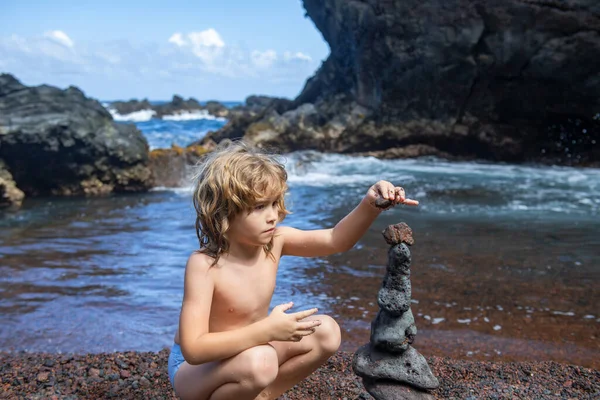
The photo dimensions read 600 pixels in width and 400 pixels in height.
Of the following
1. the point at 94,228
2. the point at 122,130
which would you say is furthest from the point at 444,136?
the point at 94,228

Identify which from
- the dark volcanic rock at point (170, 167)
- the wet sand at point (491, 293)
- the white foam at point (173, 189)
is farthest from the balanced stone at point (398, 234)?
the dark volcanic rock at point (170, 167)

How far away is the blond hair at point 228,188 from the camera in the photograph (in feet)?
8.25

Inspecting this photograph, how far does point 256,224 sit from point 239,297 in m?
0.34

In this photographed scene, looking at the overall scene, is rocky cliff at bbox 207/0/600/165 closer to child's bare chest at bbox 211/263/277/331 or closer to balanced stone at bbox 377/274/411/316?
balanced stone at bbox 377/274/411/316

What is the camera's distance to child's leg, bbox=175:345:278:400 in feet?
8.04

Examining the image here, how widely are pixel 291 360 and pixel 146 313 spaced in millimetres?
2695

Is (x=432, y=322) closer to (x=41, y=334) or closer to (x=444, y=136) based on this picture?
(x=41, y=334)

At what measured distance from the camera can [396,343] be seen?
2699 millimetres

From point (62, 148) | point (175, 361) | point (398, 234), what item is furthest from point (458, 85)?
point (175, 361)

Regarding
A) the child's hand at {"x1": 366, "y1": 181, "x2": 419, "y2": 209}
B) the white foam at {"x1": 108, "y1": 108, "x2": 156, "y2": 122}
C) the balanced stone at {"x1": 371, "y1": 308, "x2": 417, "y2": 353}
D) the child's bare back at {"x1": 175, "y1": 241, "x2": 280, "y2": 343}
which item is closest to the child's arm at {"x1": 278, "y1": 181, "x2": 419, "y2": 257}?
the child's hand at {"x1": 366, "y1": 181, "x2": 419, "y2": 209}

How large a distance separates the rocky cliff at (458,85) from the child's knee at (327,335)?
14.2 meters

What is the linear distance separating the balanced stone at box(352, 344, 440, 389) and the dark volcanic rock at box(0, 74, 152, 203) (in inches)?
458

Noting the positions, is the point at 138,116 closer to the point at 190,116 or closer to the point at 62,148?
the point at 190,116

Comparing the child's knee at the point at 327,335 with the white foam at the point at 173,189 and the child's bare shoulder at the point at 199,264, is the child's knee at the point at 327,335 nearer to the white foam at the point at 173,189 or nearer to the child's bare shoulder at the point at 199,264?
the child's bare shoulder at the point at 199,264
